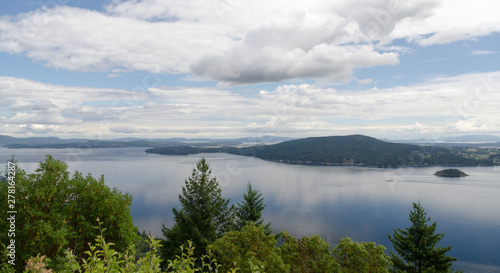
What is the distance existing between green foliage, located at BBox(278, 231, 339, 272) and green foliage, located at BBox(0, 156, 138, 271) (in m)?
8.41

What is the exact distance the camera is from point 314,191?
342 feet

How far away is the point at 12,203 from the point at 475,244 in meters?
72.5

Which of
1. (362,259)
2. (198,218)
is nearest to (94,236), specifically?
(198,218)

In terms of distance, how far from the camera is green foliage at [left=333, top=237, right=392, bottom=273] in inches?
563

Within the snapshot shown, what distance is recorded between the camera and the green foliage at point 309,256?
48.1 ft

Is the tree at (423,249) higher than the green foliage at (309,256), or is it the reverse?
the green foliage at (309,256)

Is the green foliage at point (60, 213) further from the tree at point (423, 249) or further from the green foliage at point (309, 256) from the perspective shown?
the tree at point (423, 249)

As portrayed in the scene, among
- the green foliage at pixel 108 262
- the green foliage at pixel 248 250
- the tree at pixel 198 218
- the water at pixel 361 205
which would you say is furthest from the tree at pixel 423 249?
the water at pixel 361 205

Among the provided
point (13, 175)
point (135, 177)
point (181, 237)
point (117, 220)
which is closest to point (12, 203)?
point (13, 175)

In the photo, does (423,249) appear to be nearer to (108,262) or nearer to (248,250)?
(248,250)

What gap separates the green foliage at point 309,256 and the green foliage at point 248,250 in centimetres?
153

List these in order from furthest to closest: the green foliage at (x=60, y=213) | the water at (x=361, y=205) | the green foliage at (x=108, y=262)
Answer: the water at (x=361, y=205)
the green foliage at (x=60, y=213)
the green foliage at (x=108, y=262)

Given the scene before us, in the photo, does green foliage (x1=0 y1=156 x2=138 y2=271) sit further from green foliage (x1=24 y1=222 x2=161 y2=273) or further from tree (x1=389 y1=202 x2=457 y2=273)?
tree (x1=389 y1=202 x2=457 y2=273)

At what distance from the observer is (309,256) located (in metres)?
15.2
